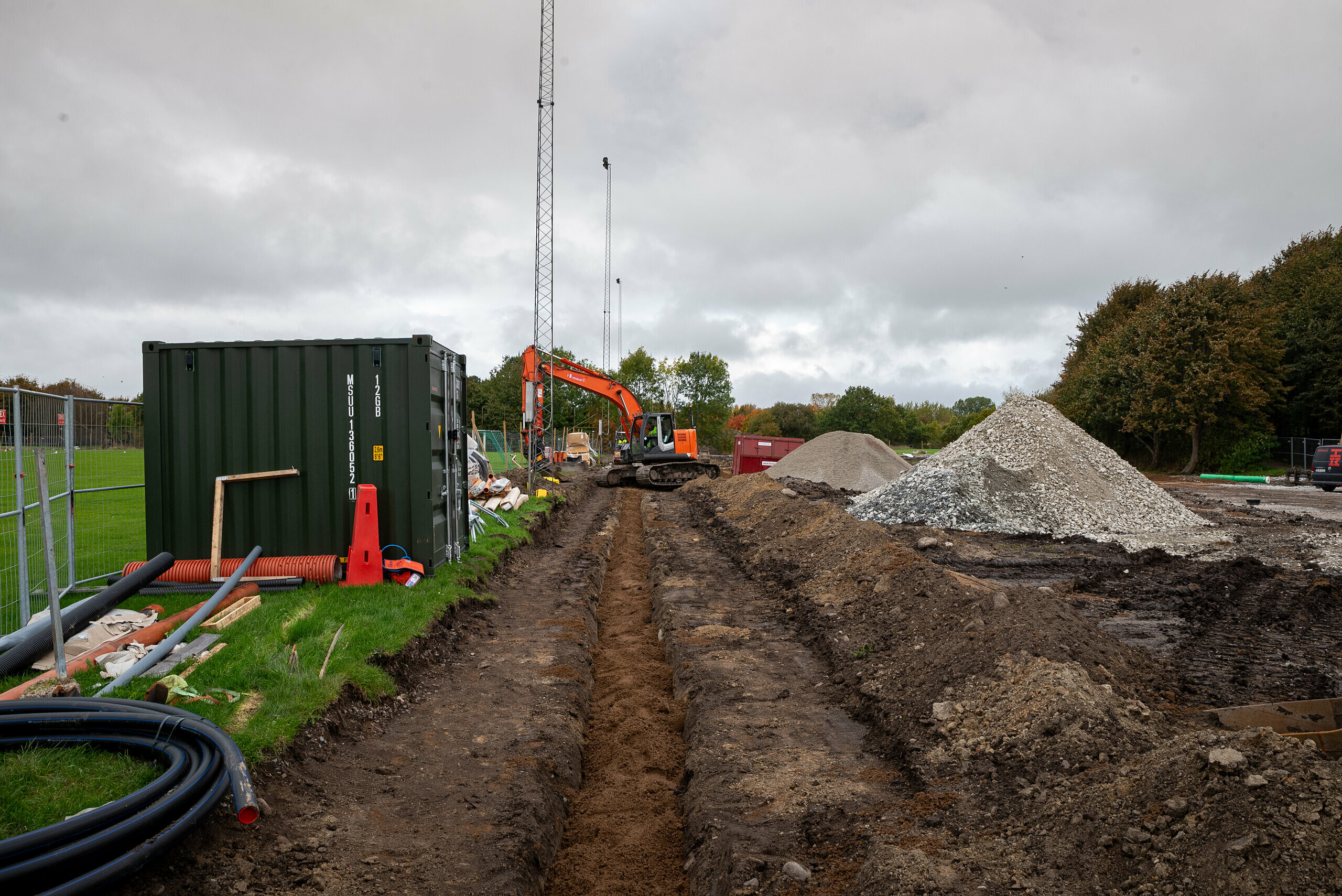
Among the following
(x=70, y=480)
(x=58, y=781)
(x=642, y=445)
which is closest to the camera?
(x=58, y=781)

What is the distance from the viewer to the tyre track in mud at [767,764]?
347 centimetres

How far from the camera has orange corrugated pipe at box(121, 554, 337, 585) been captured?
7.26 m

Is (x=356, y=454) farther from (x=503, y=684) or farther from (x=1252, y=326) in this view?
(x=1252, y=326)

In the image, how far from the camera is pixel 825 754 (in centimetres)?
467

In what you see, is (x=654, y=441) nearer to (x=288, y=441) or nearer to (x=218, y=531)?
(x=288, y=441)

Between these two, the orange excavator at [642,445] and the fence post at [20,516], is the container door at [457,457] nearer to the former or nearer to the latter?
the fence post at [20,516]

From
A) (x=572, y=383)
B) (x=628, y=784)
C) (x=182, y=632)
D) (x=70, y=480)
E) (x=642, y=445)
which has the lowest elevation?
(x=628, y=784)

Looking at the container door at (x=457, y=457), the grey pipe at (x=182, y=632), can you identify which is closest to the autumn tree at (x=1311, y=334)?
the container door at (x=457, y=457)

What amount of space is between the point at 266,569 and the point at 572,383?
615 inches

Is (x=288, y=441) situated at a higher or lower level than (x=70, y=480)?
higher

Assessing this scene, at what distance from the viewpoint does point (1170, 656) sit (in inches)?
256

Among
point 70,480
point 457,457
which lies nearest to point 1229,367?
point 457,457

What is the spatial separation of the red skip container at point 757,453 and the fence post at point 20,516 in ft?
75.2

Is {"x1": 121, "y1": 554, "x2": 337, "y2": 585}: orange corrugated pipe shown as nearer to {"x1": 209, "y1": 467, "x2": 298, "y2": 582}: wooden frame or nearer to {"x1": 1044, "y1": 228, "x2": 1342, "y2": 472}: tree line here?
{"x1": 209, "y1": 467, "x2": 298, "y2": 582}: wooden frame
